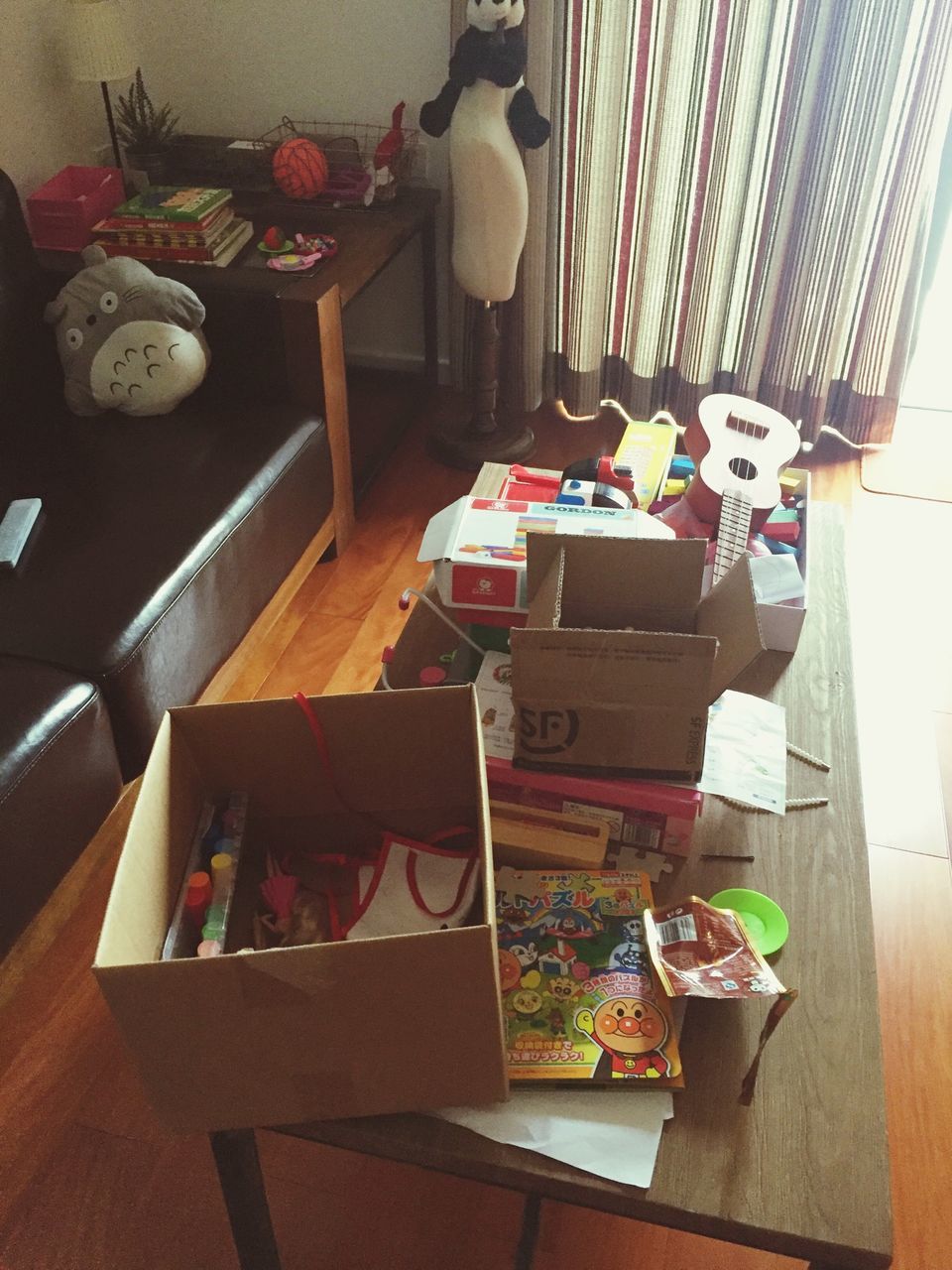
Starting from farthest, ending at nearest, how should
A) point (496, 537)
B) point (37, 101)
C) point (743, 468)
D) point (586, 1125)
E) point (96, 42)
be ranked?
point (37, 101) < point (96, 42) < point (743, 468) < point (496, 537) < point (586, 1125)

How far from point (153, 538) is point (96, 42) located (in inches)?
53.6

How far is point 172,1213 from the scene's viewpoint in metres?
1.20

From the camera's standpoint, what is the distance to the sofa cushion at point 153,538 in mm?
1439

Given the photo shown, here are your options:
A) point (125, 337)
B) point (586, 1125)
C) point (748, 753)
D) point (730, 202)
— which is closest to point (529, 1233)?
point (586, 1125)

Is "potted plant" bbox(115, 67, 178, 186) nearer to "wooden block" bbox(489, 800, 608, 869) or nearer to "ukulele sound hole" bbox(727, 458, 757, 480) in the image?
"ukulele sound hole" bbox(727, 458, 757, 480)

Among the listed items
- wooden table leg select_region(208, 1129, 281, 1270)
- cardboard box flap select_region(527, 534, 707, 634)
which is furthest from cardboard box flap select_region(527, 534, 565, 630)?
wooden table leg select_region(208, 1129, 281, 1270)

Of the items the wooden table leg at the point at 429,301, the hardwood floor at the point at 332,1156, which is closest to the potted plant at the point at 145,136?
the wooden table leg at the point at 429,301

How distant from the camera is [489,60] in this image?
2.07 meters

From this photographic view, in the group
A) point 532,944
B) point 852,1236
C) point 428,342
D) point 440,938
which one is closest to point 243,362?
point 428,342

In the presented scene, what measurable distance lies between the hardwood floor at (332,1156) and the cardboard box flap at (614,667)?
689mm

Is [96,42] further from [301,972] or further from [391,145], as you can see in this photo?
[301,972]

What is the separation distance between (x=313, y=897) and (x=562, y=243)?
2.01 metres

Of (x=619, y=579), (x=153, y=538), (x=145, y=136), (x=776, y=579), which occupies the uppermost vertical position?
(x=145, y=136)

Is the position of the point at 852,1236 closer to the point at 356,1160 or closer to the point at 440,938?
the point at 440,938
